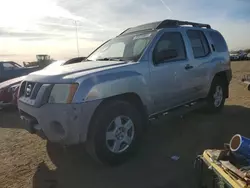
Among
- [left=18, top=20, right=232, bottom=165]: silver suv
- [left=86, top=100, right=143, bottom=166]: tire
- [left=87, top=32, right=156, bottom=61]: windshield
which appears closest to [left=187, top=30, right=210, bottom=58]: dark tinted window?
[left=18, top=20, right=232, bottom=165]: silver suv

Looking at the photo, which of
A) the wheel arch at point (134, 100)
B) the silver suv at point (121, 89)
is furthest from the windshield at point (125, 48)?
the wheel arch at point (134, 100)

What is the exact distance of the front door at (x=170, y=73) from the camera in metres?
4.55

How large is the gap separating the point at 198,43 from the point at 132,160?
2962 mm

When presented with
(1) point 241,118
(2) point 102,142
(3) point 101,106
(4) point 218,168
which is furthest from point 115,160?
(1) point 241,118

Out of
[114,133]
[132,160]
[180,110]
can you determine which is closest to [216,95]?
[180,110]

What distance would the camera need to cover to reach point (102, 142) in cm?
366

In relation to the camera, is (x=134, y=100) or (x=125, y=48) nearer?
(x=134, y=100)

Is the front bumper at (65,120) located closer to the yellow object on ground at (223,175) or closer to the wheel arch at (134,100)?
the wheel arch at (134,100)

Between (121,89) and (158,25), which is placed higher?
(158,25)

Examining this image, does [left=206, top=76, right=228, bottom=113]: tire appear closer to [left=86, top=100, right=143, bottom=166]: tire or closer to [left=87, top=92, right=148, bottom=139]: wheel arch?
[left=87, top=92, right=148, bottom=139]: wheel arch

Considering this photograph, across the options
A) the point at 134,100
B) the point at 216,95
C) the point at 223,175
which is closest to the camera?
the point at 223,175

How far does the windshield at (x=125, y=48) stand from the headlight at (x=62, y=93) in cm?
132

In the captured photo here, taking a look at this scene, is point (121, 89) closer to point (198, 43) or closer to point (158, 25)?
point (158, 25)

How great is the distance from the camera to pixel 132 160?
4.14m
